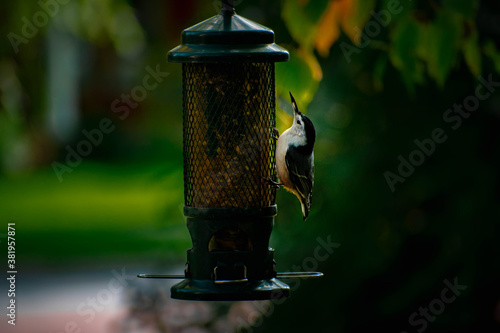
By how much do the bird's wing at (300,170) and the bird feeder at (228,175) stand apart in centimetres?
13

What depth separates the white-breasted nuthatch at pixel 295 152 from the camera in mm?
4203

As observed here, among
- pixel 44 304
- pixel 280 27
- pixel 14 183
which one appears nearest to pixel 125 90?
pixel 14 183

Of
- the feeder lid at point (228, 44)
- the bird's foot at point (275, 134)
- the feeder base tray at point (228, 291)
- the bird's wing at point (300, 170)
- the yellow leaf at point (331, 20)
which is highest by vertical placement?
the yellow leaf at point (331, 20)

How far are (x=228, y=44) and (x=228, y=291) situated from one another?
1.09m

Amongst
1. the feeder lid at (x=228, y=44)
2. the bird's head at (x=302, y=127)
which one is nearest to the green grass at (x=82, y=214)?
the bird's head at (x=302, y=127)

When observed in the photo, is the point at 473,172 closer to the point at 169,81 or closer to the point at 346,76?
the point at 346,76

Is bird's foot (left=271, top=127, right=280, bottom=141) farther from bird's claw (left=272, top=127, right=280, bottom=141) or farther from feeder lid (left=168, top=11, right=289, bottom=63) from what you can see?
feeder lid (left=168, top=11, right=289, bottom=63)

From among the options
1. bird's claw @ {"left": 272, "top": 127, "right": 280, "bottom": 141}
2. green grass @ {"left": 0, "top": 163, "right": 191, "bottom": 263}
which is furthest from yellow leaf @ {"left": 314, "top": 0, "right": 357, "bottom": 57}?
green grass @ {"left": 0, "top": 163, "right": 191, "bottom": 263}

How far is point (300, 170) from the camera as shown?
4398mm

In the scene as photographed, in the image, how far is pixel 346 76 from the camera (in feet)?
20.7

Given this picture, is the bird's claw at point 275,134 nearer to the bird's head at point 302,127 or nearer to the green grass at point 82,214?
the bird's head at point 302,127

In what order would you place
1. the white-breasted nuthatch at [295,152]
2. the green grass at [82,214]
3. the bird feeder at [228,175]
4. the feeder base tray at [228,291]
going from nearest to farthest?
the feeder base tray at [228,291] < the bird feeder at [228,175] < the white-breasted nuthatch at [295,152] < the green grass at [82,214]

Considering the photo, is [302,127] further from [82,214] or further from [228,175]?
[82,214]

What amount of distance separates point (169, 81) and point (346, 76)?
1653mm
